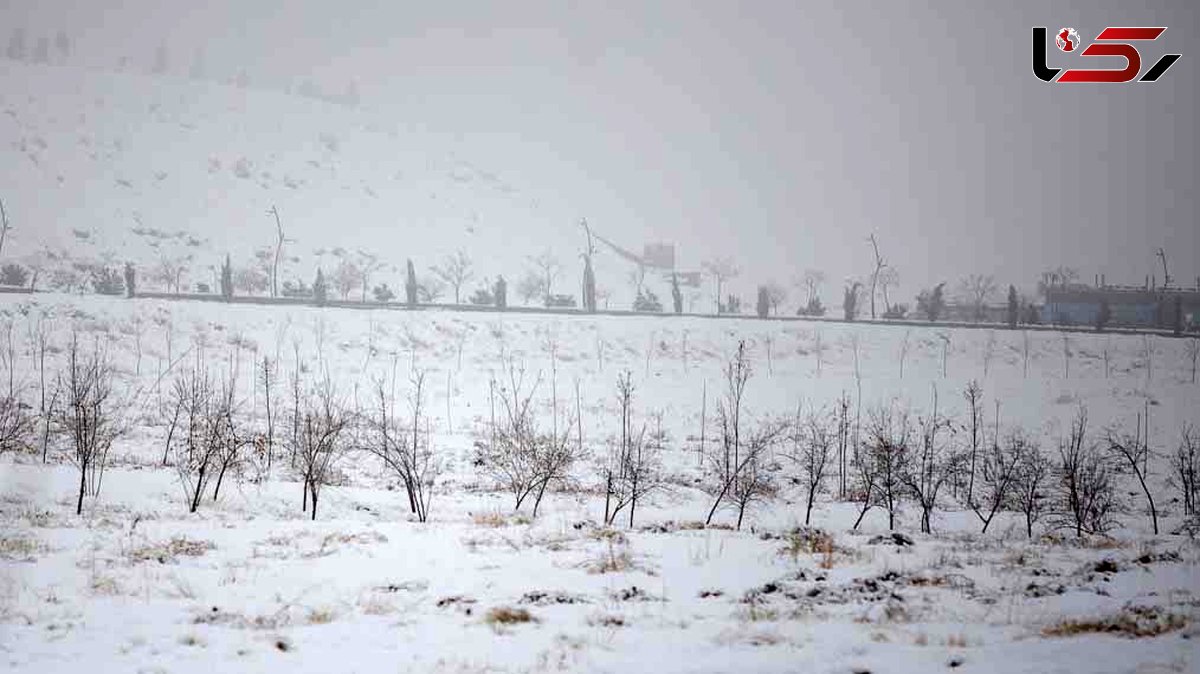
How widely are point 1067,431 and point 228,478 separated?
32.8 m

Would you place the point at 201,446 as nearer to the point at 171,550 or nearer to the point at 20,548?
the point at 20,548

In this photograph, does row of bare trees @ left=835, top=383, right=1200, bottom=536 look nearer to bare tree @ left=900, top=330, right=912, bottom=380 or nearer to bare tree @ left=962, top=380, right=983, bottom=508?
bare tree @ left=962, top=380, right=983, bottom=508

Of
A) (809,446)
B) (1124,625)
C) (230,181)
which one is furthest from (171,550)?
(230,181)

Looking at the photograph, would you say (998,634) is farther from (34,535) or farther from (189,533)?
(34,535)

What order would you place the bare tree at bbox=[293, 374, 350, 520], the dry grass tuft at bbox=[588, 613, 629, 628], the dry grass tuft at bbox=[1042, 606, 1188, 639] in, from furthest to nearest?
the bare tree at bbox=[293, 374, 350, 520] < the dry grass tuft at bbox=[588, 613, 629, 628] < the dry grass tuft at bbox=[1042, 606, 1188, 639]

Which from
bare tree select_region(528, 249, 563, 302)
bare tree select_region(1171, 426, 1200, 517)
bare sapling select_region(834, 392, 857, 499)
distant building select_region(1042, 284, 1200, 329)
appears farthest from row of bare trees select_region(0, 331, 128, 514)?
distant building select_region(1042, 284, 1200, 329)

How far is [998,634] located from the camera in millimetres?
10109

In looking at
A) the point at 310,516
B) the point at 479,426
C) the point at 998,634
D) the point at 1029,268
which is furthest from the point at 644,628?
the point at 1029,268

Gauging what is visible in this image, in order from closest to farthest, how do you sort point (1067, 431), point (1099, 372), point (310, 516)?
point (310, 516) < point (1067, 431) < point (1099, 372)

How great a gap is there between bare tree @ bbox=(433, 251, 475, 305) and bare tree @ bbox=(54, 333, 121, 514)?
47.9 m

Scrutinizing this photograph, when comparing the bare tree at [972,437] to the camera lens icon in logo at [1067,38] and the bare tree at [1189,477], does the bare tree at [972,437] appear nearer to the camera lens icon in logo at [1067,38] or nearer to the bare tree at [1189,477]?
the bare tree at [1189,477]

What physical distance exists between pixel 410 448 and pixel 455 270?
60.7 metres

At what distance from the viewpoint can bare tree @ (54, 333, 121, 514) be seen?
59.3 feet

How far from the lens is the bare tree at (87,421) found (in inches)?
712
